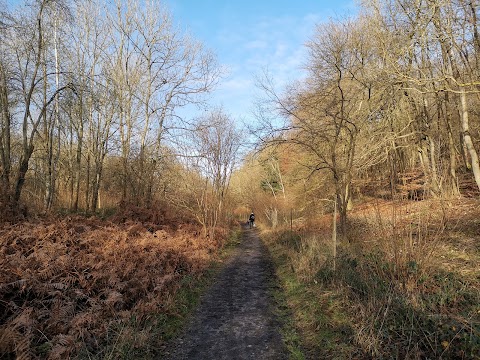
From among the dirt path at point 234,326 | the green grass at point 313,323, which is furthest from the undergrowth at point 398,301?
the dirt path at point 234,326

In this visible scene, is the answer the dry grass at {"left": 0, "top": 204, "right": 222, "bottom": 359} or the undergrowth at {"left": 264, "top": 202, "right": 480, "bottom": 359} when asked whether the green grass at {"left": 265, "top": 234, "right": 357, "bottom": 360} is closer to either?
the undergrowth at {"left": 264, "top": 202, "right": 480, "bottom": 359}

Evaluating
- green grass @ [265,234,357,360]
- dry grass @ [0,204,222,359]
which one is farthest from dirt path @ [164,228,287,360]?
dry grass @ [0,204,222,359]

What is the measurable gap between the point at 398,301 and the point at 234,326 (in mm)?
2887

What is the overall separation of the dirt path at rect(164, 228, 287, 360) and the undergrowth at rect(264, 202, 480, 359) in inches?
22.8

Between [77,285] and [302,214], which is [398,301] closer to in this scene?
[77,285]

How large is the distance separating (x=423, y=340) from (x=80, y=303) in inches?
213

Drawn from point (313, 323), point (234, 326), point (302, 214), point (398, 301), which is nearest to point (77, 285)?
point (234, 326)

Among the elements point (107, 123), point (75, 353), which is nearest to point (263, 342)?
point (75, 353)

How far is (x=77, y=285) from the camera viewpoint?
5.91 m

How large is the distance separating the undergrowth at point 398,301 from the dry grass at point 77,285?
2982mm

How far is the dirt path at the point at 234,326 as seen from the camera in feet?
15.3

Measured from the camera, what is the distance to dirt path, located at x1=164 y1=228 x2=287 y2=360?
466cm

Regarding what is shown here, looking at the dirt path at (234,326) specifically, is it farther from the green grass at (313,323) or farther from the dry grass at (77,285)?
the dry grass at (77,285)

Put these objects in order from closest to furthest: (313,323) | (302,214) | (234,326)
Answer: (313,323) < (234,326) < (302,214)
